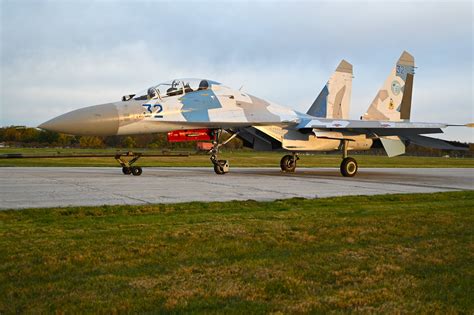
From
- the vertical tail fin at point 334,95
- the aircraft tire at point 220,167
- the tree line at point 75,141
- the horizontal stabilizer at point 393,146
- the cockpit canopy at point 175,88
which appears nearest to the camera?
the cockpit canopy at point 175,88

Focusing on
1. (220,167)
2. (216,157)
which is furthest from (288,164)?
(216,157)

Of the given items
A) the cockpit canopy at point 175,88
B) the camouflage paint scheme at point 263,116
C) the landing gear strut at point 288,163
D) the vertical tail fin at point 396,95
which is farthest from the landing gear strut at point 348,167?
the cockpit canopy at point 175,88

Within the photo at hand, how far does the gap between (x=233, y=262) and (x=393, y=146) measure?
52.3ft

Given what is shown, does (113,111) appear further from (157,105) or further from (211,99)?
(211,99)

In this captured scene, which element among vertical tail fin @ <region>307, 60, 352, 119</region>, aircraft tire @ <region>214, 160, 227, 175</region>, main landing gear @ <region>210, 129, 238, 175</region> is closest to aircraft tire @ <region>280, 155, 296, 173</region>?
vertical tail fin @ <region>307, 60, 352, 119</region>

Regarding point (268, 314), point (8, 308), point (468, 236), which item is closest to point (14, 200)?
point (8, 308)

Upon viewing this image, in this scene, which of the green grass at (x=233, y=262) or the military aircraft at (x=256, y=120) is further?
the military aircraft at (x=256, y=120)

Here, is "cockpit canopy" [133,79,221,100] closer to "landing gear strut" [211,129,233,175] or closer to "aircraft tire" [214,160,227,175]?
"landing gear strut" [211,129,233,175]

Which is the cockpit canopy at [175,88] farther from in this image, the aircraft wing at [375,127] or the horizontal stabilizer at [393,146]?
the horizontal stabilizer at [393,146]

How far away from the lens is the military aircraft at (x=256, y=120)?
1454cm

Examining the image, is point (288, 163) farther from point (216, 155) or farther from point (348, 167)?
point (216, 155)

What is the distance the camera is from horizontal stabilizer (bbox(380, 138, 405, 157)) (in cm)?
1912

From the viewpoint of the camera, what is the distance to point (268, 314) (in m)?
3.33

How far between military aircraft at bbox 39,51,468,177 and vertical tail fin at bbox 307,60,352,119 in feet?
0.15
